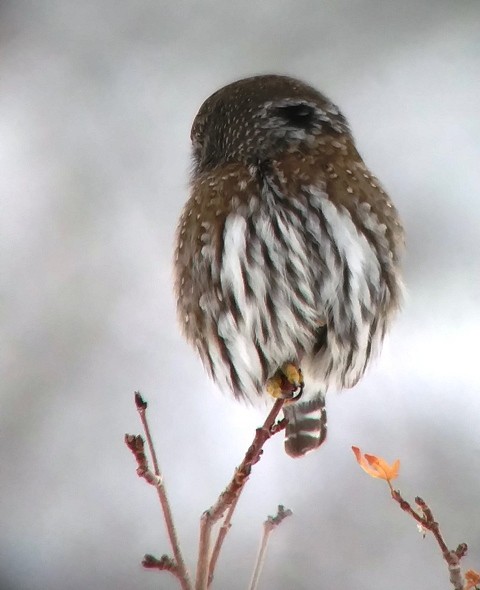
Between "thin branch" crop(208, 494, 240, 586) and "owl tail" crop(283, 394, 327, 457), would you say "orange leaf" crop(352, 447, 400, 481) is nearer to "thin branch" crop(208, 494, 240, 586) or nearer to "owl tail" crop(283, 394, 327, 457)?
"thin branch" crop(208, 494, 240, 586)

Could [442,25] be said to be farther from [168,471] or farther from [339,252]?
[168,471]

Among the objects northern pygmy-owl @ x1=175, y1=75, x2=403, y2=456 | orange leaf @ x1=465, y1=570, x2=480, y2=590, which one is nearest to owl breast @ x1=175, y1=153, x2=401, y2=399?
northern pygmy-owl @ x1=175, y1=75, x2=403, y2=456

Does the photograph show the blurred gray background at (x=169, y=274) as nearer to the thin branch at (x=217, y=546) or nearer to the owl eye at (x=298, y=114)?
the owl eye at (x=298, y=114)

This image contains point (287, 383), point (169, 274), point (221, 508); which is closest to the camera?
point (221, 508)

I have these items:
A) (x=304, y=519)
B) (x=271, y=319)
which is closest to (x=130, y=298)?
(x=271, y=319)

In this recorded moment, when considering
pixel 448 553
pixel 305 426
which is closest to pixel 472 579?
pixel 448 553

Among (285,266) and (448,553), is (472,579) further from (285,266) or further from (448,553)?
(285,266)
